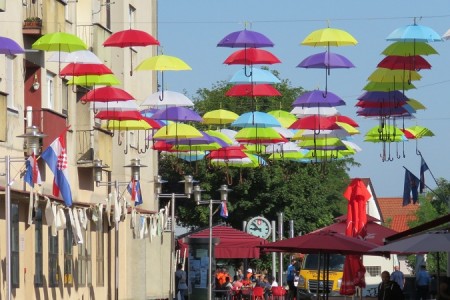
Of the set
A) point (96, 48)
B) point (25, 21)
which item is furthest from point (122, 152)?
point (25, 21)

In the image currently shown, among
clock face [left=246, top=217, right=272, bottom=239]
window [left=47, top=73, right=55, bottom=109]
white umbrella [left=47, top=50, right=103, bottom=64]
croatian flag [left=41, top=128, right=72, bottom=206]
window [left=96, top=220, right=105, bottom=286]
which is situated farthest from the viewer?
clock face [left=246, top=217, right=272, bottom=239]

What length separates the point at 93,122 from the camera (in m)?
44.3

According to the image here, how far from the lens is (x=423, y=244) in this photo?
26562 mm

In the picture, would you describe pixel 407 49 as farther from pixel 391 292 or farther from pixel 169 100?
pixel 169 100

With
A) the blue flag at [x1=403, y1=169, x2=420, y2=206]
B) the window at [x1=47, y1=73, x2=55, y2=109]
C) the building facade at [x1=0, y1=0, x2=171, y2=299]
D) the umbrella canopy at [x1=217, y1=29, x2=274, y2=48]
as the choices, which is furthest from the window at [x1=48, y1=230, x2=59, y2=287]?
the blue flag at [x1=403, y1=169, x2=420, y2=206]

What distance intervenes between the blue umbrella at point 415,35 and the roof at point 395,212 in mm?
147152

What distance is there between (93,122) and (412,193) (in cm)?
989

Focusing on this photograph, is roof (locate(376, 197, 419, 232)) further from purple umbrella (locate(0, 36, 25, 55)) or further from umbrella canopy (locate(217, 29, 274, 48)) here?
purple umbrella (locate(0, 36, 25, 55))

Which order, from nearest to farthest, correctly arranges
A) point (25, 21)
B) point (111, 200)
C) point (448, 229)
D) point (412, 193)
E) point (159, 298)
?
point (448, 229), point (25, 21), point (111, 200), point (412, 193), point (159, 298)

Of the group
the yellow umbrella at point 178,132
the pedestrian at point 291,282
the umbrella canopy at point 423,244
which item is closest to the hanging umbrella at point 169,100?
the yellow umbrella at point 178,132

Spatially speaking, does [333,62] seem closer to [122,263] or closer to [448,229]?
[448,229]

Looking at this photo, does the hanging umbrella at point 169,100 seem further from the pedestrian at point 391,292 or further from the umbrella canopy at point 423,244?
the umbrella canopy at point 423,244

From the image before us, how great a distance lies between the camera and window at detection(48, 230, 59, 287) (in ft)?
132

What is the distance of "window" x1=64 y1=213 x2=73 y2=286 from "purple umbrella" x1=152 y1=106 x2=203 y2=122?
4229 millimetres
